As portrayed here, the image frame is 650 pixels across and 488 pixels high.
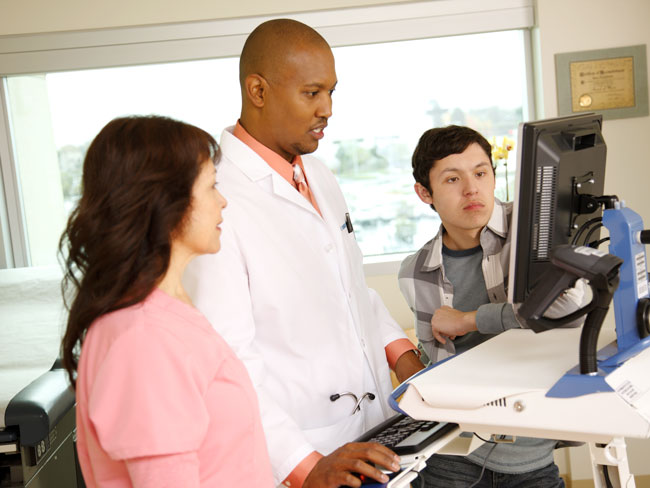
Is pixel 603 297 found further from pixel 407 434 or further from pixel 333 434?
pixel 333 434

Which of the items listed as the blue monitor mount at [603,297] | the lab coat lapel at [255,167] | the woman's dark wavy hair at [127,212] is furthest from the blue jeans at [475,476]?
the woman's dark wavy hair at [127,212]

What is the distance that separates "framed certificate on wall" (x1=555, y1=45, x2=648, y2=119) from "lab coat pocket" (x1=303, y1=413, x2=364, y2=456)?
2.15 metres

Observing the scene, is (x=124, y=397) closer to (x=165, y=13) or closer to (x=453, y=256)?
(x=453, y=256)

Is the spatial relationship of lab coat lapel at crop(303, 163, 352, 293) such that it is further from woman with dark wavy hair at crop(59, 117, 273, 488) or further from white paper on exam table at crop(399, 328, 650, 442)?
woman with dark wavy hair at crop(59, 117, 273, 488)

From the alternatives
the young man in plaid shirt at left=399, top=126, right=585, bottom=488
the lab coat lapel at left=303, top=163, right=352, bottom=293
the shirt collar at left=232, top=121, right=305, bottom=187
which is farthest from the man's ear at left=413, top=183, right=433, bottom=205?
the shirt collar at left=232, top=121, right=305, bottom=187

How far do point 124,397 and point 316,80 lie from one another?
879mm

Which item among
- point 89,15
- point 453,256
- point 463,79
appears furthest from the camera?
point 463,79

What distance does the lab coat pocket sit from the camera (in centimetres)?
153

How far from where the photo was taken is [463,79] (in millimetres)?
3500

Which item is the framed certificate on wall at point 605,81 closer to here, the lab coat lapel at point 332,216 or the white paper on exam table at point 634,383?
the lab coat lapel at point 332,216

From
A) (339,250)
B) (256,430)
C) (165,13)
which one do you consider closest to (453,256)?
(339,250)

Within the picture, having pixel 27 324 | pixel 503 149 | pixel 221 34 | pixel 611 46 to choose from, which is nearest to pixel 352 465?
pixel 27 324

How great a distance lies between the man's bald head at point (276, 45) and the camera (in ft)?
5.17

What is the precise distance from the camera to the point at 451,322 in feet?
5.16
